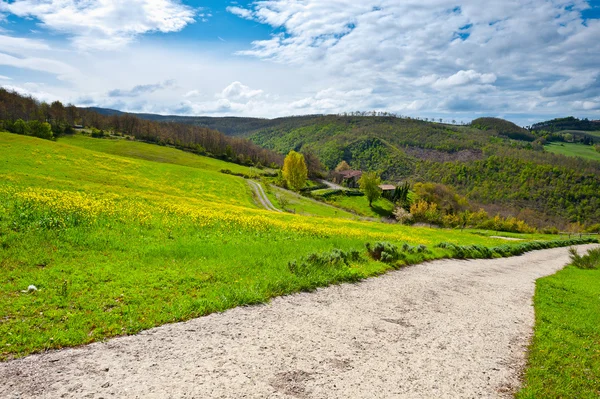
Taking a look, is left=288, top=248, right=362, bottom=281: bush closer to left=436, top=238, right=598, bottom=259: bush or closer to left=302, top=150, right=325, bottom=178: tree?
left=436, top=238, right=598, bottom=259: bush

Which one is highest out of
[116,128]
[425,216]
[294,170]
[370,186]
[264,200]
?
[116,128]

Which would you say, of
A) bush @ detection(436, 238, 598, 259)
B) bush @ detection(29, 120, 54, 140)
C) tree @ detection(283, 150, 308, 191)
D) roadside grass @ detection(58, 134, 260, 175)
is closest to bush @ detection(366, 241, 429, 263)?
bush @ detection(436, 238, 598, 259)

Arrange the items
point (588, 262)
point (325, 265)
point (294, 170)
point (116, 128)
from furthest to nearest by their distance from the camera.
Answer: point (116, 128) < point (294, 170) < point (588, 262) < point (325, 265)

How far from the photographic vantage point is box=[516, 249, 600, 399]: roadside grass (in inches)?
323

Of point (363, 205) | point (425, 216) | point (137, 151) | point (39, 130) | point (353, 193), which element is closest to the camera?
point (39, 130)

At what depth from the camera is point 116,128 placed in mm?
163750

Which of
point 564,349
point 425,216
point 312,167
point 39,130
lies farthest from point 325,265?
point 312,167

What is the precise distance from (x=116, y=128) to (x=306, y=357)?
597 ft

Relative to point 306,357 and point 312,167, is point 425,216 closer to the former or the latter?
point 312,167

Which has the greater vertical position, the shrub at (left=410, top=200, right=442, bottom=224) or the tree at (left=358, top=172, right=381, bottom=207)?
the tree at (left=358, top=172, right=381, bottom=207)

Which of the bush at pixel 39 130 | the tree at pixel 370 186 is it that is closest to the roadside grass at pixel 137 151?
the bush at pixel 39 130

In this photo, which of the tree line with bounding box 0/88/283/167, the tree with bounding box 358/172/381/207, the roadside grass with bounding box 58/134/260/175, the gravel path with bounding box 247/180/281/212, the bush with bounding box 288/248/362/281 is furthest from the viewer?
the tree line with bounding box 0/88/283/167

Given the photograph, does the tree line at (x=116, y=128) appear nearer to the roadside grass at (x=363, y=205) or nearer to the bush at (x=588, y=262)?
the roadside grass at (x=363, y=205)

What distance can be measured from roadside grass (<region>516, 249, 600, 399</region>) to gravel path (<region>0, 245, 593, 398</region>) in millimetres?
456
